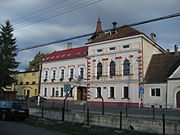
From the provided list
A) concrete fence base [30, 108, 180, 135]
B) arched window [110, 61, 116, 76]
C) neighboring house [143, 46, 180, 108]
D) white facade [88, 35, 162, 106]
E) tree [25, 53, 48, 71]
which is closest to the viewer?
concrete fence base [30, 108, 180, 135]

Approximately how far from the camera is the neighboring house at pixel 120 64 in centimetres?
3338

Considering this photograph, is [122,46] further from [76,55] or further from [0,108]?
[0,108]

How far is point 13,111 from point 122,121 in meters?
9.55

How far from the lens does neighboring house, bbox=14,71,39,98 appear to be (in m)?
54.0

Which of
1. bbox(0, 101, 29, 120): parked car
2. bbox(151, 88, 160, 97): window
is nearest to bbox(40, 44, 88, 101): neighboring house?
bbox(151, 88, 160, 97): window

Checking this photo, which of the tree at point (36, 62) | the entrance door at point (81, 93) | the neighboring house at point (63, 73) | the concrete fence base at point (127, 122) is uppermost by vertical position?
the tree at point (36, 62)

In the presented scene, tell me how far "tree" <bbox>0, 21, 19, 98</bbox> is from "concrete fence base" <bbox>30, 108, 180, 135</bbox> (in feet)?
61.5

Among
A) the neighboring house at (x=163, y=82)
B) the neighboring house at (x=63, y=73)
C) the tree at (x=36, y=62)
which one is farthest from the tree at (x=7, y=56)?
the tree at (x=36, y=62)

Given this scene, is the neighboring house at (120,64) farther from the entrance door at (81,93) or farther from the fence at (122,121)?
the fence at (122,121)

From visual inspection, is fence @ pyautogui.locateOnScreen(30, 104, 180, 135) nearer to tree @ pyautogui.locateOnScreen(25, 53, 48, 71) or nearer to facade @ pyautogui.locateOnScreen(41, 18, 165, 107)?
facade @ pyautogui.locateOnScreen(41, 18, 165, 107)

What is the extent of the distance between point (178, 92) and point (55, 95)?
26305mm

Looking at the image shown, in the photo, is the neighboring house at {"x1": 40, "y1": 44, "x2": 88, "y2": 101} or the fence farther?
the neighboring house at {"x1": 40, "y1": 44, "x2": 88, "y2": 101}

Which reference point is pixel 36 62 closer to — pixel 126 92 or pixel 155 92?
pixel 126 92

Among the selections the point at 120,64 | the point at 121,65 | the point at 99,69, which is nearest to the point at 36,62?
the point at 99,69
